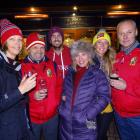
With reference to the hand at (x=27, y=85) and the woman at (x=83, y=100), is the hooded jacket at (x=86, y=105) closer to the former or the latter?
the woman at (x=83, y=100)

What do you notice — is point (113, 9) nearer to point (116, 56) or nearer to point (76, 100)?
point (116, 56)

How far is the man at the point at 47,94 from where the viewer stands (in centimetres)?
375

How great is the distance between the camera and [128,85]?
138 inches

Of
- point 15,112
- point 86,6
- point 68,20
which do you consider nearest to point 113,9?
point 86,6

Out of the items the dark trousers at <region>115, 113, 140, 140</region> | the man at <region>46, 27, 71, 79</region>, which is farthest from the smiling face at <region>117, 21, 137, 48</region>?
the man at <region>46, 27, 71, 79</region>

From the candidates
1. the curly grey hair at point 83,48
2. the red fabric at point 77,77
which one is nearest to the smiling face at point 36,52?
the curly grey hair at point 83,48

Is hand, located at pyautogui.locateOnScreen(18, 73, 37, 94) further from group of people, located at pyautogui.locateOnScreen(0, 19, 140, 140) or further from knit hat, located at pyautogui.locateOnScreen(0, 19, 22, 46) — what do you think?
knit hat, located at pyautogui.locateOnScreen(0, 19, 22, 46)

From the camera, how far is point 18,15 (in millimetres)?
11102

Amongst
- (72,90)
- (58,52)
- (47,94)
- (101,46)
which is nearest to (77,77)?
(72,90)

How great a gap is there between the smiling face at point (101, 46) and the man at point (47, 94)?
32.4 inches

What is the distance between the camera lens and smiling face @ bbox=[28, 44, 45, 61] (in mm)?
3811

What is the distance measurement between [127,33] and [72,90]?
49.8 inches

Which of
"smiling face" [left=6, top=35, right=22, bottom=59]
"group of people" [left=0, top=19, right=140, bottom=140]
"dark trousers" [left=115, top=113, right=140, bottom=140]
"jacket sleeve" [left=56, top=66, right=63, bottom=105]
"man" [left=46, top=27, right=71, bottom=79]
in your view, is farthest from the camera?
"man" [left=46, top=27, right=71, bottom=79]

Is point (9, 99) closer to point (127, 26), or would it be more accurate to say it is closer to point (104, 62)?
point (104, 62)
